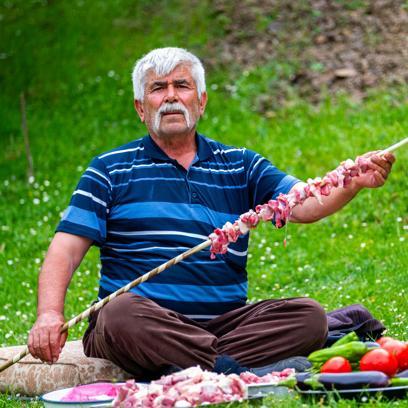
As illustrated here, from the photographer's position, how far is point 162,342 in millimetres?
5133

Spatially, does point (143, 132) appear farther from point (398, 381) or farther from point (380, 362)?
point (398, 381)

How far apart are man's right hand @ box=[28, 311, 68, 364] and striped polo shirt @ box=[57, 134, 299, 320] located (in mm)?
560

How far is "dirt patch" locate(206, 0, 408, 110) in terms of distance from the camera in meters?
12.4

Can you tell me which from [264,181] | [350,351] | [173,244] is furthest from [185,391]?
[264,181]

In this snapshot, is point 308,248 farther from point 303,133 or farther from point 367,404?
point 367,404

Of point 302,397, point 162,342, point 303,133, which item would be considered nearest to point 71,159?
point 303,133

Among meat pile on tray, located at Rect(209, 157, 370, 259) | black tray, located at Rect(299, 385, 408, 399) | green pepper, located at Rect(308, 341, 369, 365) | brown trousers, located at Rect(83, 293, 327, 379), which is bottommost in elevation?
black tray, located at Rect(299, 385, 408, 399)

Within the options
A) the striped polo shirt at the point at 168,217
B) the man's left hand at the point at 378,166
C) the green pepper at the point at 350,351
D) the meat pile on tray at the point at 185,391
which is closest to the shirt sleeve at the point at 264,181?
the striped polo shirt at the point at 168,217

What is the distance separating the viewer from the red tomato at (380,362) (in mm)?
4555

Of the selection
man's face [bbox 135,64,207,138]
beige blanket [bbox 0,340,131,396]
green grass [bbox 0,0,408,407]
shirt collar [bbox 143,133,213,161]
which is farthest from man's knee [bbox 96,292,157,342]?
man's face [bbox 135,64,207,138]

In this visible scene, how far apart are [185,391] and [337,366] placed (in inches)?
26.1

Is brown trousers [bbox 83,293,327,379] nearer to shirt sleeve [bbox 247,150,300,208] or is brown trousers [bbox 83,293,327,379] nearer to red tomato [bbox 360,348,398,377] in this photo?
shirt sleeve [bbox 247,150,300,208]

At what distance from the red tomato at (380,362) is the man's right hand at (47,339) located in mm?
1450

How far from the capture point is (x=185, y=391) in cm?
438
